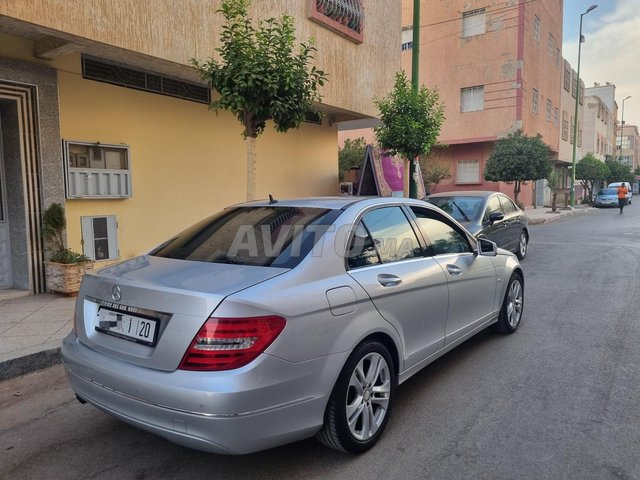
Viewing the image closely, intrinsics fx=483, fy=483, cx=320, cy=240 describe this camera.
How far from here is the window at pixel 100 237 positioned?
7.03 m

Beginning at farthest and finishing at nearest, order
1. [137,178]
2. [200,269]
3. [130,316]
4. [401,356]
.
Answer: [137,178] → [401,356] → [200,269] → [130,316]

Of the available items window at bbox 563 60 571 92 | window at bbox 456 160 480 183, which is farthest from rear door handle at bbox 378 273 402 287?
window at bbox 563 60 571 92

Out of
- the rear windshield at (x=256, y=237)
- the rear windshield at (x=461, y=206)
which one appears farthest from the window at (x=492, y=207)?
the rear windshield at (x=256, y=237)

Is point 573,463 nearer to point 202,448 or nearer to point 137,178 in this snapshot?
point 202,448

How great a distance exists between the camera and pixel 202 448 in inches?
91.9

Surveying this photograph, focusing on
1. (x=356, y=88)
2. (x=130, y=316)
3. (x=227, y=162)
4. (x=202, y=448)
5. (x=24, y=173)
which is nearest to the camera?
(x=202, y=448)

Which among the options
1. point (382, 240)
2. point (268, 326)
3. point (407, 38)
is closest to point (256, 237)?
point (382, 240)

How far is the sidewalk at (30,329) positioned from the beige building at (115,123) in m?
0.51

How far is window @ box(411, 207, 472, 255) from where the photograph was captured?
3918 millimetres

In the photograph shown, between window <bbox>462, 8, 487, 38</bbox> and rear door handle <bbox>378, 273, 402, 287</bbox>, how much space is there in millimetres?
26499

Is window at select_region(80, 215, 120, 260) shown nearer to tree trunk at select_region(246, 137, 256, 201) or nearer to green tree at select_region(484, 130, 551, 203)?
tree trunk at select_region(246, 137, 256, 201)

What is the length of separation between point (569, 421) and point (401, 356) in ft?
4.07

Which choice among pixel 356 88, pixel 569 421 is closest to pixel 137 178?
pixel 356 88

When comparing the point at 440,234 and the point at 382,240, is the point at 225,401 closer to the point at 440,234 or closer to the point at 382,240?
the point at 382,240
